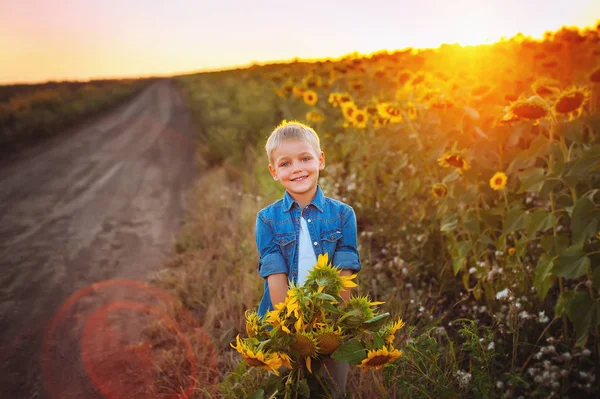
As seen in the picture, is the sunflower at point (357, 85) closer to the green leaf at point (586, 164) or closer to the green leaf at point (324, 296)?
the green leaf at point (586, 164)

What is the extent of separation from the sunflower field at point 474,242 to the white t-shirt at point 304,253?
11.7 inches

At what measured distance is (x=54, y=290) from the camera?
4.00 metres

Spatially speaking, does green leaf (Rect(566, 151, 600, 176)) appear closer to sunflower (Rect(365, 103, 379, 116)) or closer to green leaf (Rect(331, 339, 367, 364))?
green leaf (Rect(331, 339, 367, 364))

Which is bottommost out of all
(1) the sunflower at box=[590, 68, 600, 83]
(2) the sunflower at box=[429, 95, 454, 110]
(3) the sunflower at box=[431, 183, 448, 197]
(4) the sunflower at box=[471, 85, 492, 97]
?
(3) the sunflower at box=[431, 183, 448, 197]

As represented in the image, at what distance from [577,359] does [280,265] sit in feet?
4.99

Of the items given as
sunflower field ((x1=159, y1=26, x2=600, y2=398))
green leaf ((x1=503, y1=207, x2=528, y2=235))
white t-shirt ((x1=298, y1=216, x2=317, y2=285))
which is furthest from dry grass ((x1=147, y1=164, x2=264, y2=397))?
green leaf ((x1=503, y1=207, x2=528, y2=235))

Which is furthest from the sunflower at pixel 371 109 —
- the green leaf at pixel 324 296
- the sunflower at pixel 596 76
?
the green leaf at pixel 324 296

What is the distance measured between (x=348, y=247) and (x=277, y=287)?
1.08ft

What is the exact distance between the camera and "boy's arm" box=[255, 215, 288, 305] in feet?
6.25

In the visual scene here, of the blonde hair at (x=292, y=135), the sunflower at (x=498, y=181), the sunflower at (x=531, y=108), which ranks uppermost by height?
the sunflower at (x=531, y=108)

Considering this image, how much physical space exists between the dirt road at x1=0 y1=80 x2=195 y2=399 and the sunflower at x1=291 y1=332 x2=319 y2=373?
6.00 feet

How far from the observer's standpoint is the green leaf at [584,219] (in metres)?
1.94

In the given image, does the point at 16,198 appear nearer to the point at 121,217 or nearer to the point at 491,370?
the point at 121,217

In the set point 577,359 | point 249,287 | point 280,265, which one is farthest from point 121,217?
point 577,359
